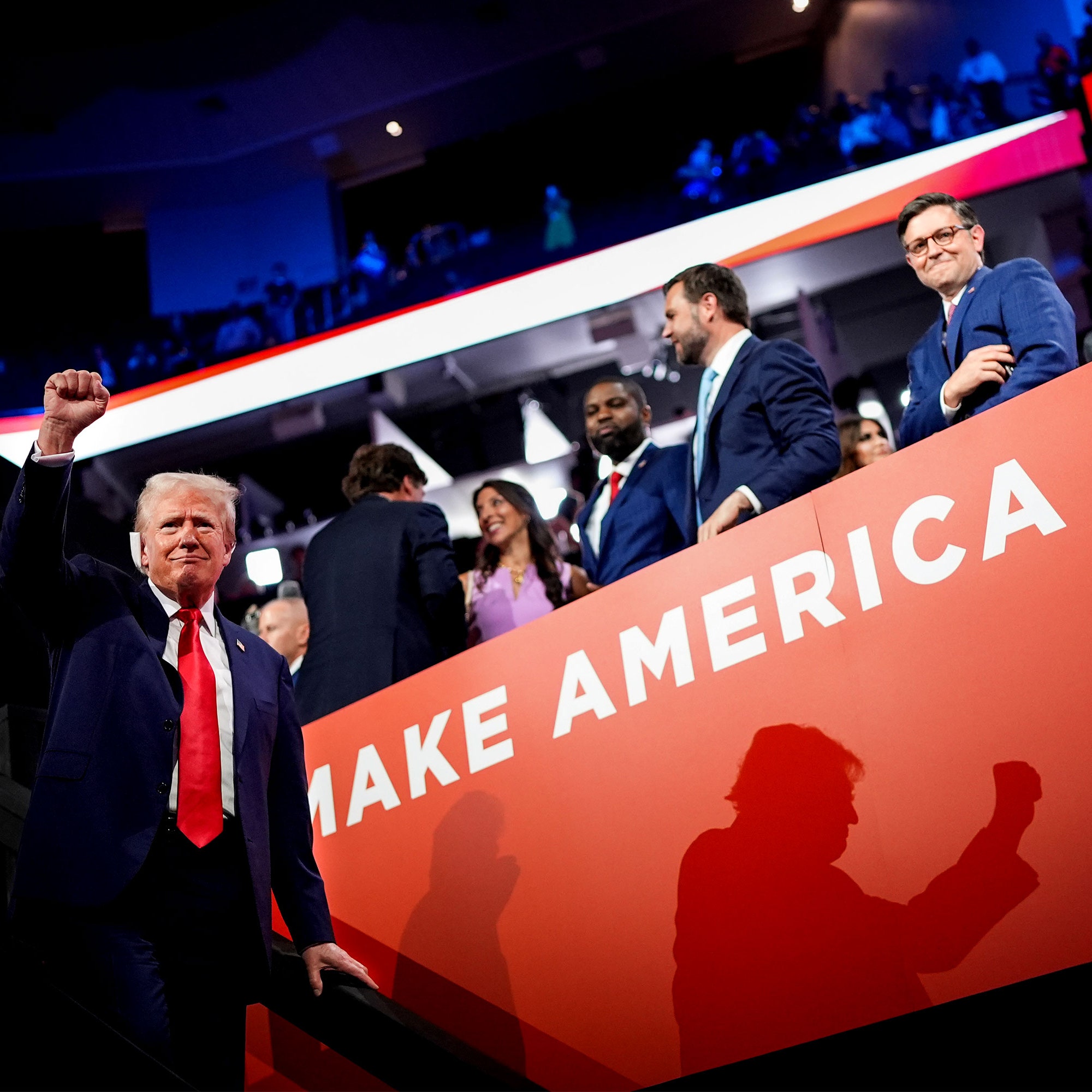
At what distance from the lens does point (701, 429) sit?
2799 millimetres

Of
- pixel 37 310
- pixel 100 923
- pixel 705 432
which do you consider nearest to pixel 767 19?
pixel 37 310

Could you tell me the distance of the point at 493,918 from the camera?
7.63 ft

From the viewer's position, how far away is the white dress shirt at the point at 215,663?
5.52 feet

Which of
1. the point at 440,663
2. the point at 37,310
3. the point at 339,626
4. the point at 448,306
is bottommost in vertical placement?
the point at 440,663

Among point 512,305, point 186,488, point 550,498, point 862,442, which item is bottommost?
point 186,488

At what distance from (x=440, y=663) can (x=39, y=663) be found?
1749mm

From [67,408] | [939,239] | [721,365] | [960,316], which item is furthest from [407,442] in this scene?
[67,408]

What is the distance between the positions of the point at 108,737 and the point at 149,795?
11 centimetres

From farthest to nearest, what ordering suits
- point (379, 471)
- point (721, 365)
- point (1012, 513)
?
point (379, 471), point (721, 365), point (1012, 513)

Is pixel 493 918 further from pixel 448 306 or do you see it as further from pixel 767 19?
pixel 767 19

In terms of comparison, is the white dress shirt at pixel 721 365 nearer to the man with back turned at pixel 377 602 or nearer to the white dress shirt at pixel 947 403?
the white dress shirt at pixel 947 403

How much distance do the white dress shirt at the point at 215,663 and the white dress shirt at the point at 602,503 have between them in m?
1.45

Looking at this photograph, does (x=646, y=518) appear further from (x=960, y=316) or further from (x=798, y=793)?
(x=798, y=793)

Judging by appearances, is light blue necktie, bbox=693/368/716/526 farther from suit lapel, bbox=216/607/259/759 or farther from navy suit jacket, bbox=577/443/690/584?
suit lapel, bbox=216/607/259/759
